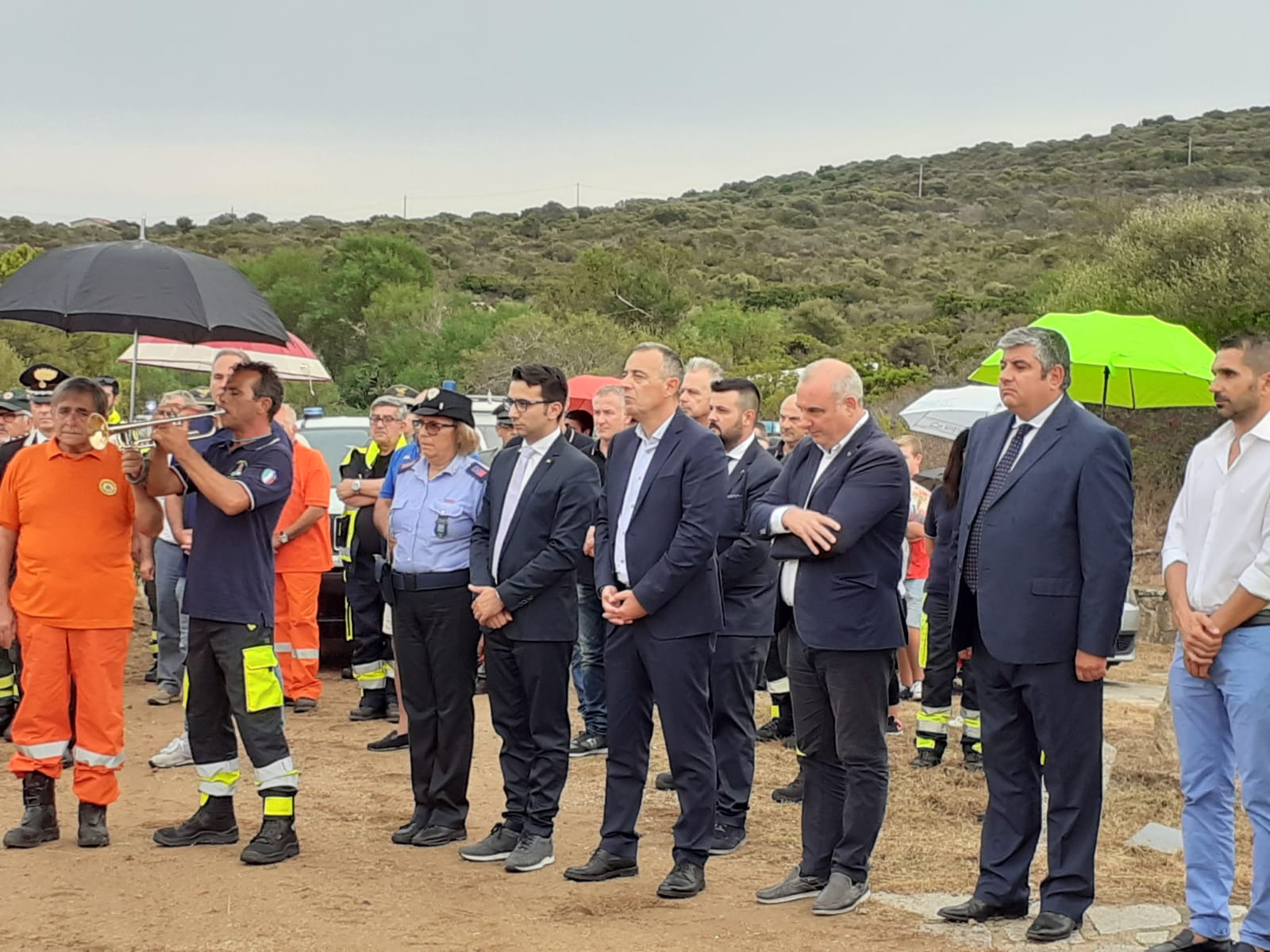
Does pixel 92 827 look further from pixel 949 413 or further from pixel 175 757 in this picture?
pixel 949 413

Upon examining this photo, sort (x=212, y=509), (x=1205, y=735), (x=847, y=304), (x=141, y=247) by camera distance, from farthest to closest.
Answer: (x=847, y=304) → (x=141, y=247) → (x=212, y=509) → (x=1205, y=735)

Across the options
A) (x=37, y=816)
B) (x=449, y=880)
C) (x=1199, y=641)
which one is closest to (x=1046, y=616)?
(x=1199, y=641)

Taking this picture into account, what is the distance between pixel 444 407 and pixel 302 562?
3.43 metres

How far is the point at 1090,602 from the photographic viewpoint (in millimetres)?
5457

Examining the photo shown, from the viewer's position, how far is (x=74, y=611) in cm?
678

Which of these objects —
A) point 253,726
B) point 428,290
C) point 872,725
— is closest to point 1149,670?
point 872,725

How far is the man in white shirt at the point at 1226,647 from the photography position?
5113 mm

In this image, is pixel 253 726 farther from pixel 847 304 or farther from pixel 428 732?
pixel 847 304

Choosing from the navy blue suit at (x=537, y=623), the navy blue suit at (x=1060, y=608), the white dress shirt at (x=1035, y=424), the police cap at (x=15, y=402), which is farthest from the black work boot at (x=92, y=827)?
the white dress shirt at (x=1035, y=424)

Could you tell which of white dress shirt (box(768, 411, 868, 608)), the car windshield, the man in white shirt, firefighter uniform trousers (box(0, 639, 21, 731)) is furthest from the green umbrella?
firefighter uniform trousers (box(0, 639, 21, 731))

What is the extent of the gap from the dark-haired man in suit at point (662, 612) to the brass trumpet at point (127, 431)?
197cm

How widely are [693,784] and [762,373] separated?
2179 cm

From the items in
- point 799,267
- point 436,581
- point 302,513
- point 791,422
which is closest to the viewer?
point 436,581

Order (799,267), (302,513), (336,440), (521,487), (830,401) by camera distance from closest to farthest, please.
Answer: (830,401) < (521,487) < (302,513) < (336,440) < (799,267)
